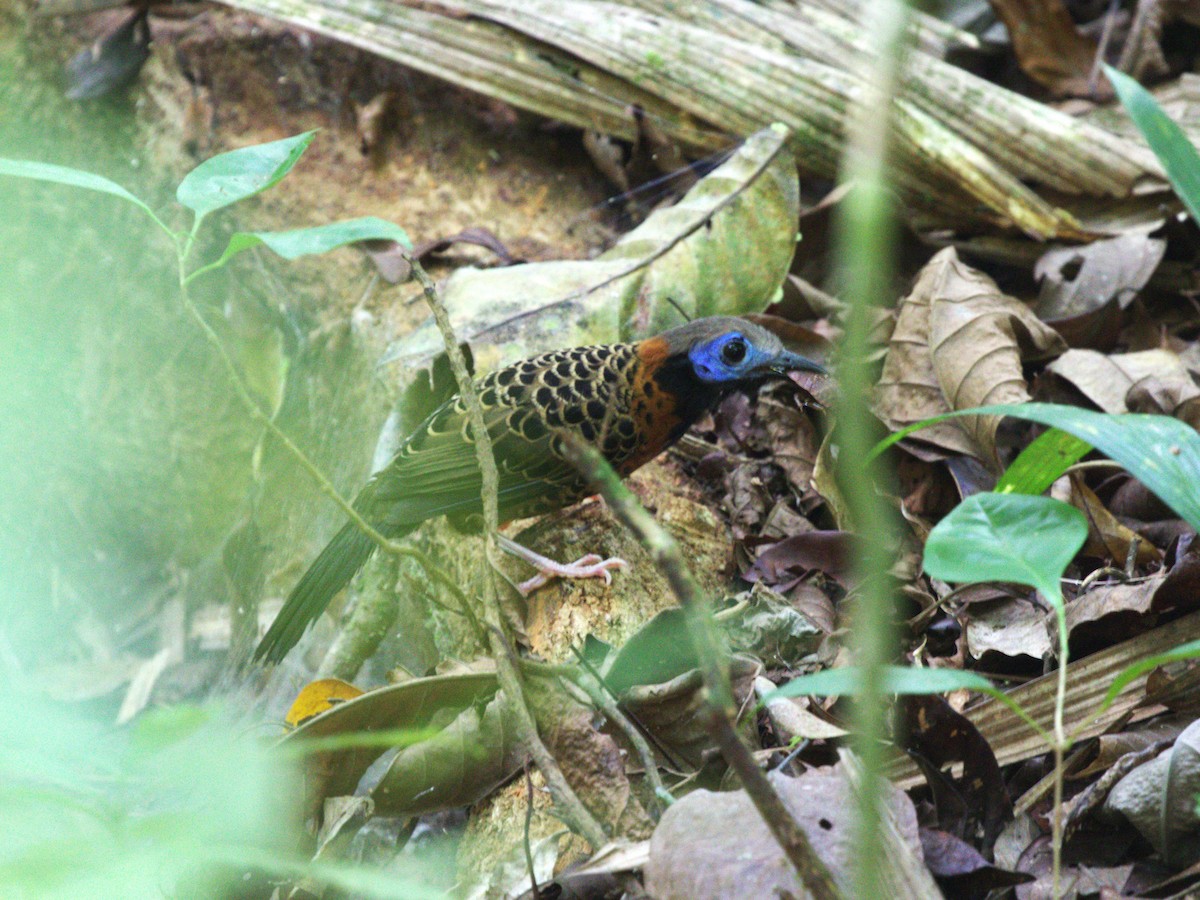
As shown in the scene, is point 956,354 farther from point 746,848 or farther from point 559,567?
point 746,848

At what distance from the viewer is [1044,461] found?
2.38m

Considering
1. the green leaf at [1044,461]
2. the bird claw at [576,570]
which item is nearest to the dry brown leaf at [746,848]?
the green leaf at [1044,461]

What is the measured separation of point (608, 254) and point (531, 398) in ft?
3.08

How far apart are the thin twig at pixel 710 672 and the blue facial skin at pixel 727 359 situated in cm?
212

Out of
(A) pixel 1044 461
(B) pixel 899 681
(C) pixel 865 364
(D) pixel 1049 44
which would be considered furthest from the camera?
(D) pixel 1049 44

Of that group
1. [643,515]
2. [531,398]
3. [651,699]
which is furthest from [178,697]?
[643,515]

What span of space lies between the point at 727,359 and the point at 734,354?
3cm

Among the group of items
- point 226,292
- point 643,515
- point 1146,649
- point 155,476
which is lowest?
point 155,476

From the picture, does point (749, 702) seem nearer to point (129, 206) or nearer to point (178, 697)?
point (178, 697)

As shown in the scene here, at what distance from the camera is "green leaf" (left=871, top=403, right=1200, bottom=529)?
1935 millimetres

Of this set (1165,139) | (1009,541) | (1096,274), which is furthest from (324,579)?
(1096,274)

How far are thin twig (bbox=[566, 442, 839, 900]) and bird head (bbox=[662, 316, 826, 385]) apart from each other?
6.95 feet

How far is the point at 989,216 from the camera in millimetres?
4328

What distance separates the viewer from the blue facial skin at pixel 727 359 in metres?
3.48
